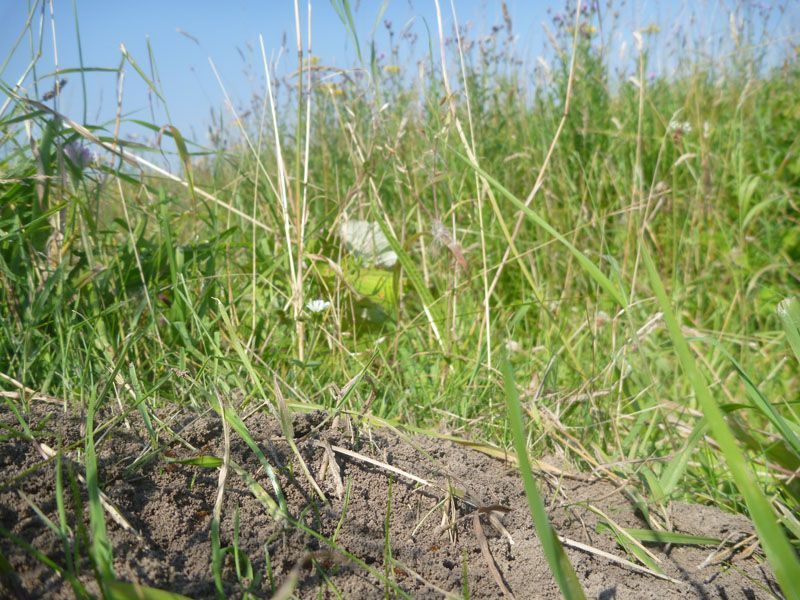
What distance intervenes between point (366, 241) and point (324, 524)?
1458mm

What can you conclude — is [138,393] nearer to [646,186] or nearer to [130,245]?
[130,245]

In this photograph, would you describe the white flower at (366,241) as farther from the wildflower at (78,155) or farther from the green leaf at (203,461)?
the green leaf at (203,461)

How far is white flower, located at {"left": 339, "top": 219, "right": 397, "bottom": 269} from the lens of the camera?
232 centimetres

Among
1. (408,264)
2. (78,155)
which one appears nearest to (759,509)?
(408,264)

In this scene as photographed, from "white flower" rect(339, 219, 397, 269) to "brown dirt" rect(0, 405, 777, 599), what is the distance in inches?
43.8

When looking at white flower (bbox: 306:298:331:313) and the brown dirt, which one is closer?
the brown dirt

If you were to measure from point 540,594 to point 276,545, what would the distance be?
15.5 inches

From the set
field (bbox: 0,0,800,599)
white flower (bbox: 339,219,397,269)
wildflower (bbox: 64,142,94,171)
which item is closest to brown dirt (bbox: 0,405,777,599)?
field (bbox: 0,0,800,599)

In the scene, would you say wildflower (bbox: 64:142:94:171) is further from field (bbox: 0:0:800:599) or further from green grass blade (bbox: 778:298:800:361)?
green grass blade (bbox: 778:298:800:361)

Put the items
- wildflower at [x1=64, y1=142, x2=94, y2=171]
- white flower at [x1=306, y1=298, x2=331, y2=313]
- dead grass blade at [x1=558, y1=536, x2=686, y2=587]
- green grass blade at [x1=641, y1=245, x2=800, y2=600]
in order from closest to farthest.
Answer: green grass blade at [x1=641, y1=245, x2=800, y2=600] → dead grass blade at [x1=558, y1=536, x2=686, y2=587] → wildflower at [x1=64, y1=142, x2=94, y2=171] → white flower at [x1=306, y1=298, x2=331, y2=313]

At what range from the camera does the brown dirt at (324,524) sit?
92 cm

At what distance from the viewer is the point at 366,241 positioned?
7.89 feet

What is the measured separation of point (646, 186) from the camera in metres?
3.52

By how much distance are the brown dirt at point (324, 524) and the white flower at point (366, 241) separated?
1.11 metres
